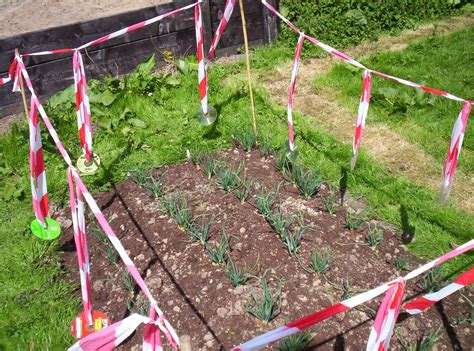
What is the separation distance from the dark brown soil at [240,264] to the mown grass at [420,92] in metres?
1.49

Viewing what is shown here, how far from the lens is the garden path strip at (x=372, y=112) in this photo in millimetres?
4605

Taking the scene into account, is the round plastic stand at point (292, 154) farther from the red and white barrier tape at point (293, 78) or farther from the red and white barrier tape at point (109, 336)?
the red and white barrier tape at point (109, 336)

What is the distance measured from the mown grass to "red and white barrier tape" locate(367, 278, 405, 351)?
2.96 m

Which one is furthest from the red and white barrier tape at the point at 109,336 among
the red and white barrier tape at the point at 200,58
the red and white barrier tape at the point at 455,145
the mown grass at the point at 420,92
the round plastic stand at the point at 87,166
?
the mown grass at the point at 420,92

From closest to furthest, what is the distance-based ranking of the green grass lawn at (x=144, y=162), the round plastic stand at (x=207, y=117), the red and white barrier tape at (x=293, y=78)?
the green grass lawn at (x=144, y=162) < the red and white barrier tape at (x=293, y=78) < the round plastic stand at (x=207, y=117)

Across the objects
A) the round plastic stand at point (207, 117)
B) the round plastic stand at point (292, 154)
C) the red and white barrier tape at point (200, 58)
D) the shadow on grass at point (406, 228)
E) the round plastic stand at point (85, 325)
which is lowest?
the shadow on grass at point (406, 228)

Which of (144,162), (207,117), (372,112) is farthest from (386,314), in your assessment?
(372,112)

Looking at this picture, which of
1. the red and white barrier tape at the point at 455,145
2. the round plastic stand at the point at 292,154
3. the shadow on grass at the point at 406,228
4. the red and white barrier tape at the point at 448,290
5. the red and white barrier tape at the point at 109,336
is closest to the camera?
the red and white barrier tape at the point at 109,336

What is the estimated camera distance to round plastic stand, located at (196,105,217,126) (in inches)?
199

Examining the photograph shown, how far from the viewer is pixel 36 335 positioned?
327cm

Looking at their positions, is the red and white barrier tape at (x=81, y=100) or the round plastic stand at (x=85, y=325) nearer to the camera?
the round plastic stand at (x=85, y=325)

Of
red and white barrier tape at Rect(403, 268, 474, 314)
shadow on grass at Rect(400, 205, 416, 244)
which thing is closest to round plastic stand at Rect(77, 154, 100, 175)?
shadow on grass at Rect(400, 205, 416, 244)

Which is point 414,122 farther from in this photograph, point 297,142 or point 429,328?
point 429,328

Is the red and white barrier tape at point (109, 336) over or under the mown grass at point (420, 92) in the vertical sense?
over
